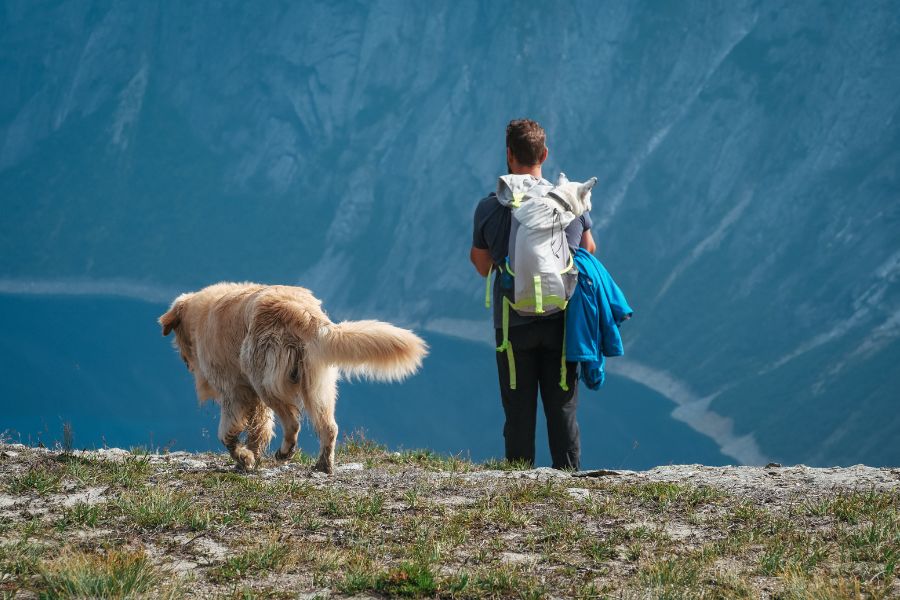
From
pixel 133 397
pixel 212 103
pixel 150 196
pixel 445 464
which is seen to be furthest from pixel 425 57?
pixel 445 464

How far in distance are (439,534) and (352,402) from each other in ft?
110

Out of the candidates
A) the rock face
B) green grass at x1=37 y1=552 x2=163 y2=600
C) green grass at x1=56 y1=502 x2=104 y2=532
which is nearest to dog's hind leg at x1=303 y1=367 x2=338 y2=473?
green grass at x1=56 y1=502 x2=104 y2=532

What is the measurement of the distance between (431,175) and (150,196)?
15813 millimetres

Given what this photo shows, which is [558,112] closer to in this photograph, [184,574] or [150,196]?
[150,196]

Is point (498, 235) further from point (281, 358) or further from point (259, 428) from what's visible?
point (259, 428)

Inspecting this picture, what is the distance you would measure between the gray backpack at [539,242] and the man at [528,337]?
0.09 m

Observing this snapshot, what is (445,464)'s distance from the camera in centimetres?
709

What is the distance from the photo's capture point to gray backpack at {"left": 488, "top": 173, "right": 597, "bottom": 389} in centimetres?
554

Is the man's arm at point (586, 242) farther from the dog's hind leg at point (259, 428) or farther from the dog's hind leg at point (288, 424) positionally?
the dog's hind leg at point (259, 428)

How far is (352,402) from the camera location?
3734 cm

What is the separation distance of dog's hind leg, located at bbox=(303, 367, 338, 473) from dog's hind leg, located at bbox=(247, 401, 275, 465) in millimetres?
514

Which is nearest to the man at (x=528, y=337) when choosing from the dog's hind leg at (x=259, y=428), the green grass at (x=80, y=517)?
the dog's hind leg at (x=259, y=428)

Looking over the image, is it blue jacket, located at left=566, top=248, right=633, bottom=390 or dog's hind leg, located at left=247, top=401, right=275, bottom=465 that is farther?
dog's hind leg, located at left=247, top=401, right=275, bottom=465

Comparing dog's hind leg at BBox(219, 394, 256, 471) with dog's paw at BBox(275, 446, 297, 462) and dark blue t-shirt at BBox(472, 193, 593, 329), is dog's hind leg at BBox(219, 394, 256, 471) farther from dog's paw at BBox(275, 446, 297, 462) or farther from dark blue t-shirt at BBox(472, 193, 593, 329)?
dark blue t-shirt at BBox(472, 193, 593, 329)
